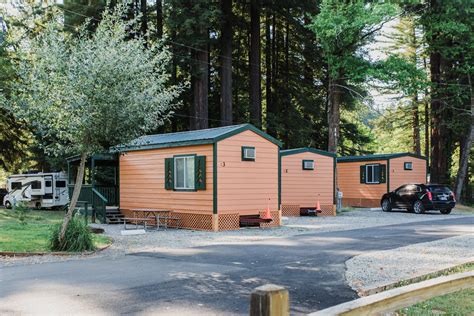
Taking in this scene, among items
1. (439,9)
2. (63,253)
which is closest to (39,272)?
(63,253)

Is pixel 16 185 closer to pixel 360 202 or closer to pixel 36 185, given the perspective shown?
pixel 36 185

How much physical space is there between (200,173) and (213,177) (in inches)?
21.2

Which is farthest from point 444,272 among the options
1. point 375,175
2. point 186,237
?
point 375,175

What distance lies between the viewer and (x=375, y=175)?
26.6 metres

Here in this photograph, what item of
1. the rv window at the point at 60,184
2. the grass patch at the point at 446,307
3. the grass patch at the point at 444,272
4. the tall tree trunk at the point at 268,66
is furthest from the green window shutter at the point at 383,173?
the grass patch at the point at 446,307

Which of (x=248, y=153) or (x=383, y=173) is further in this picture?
(x=383, y=173)

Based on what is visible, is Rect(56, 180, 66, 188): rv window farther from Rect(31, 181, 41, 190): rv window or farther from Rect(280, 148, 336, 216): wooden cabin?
Rect(280, 148, 336, 216): wooden cabin

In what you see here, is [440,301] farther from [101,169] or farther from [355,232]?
[101,169]

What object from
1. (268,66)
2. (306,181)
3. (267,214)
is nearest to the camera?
(267,214)

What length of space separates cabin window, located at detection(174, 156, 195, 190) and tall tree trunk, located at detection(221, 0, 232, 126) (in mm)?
9627

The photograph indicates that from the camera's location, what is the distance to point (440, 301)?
18.3ft

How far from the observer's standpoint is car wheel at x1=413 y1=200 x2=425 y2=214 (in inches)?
860

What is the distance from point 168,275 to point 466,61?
24.5m

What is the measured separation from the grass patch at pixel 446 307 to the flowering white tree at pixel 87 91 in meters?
7.18
